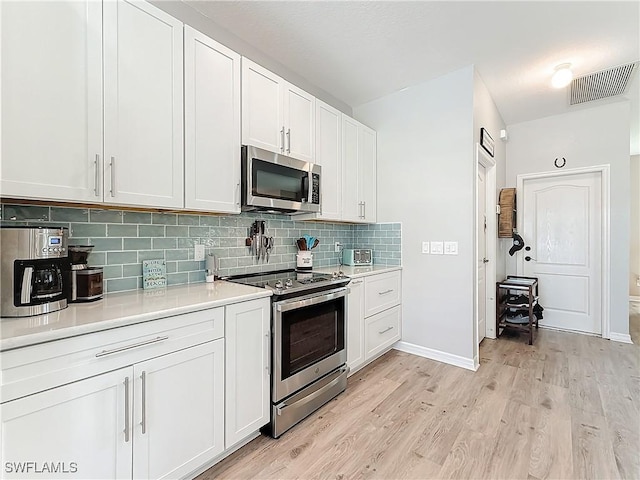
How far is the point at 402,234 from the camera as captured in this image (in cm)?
339

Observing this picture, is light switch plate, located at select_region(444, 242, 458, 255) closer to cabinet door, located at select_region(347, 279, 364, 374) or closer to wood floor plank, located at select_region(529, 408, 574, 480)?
cabinet door, located at select_region(347, 279, 364, 374)

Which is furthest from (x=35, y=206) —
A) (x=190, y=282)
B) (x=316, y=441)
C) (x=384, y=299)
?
(x=384, y=299)

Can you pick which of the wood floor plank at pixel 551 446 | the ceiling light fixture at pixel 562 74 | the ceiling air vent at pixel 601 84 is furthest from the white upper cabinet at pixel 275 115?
the ceiling air vent at pixel 601 84

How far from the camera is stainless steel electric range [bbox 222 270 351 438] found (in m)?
1.91

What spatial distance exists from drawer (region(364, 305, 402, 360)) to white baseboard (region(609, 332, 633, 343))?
9.06 feet

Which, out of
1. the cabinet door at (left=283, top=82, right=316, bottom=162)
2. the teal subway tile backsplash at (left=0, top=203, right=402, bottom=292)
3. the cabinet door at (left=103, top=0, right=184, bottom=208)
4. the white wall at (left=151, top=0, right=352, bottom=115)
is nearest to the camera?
the cabinet door at (left=103, top=0, right=184, bottom=208)

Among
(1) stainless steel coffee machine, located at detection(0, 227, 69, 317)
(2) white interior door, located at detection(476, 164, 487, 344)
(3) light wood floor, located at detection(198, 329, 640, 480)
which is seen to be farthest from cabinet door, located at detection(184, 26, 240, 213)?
(2) white interior door, located at detection(476, 164, 487, 344)

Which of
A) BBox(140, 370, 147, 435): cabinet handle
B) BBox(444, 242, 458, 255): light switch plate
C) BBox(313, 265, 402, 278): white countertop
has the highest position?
BBox(444, 242, 458, 255): light switch plate

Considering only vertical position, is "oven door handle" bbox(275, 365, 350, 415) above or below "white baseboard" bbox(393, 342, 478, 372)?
above

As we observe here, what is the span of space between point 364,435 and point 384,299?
136 centimetres

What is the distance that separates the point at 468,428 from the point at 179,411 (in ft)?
5.97

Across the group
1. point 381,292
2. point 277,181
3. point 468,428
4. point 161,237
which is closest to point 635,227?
point 381,292

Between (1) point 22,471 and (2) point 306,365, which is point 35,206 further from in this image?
(2) point 306,365

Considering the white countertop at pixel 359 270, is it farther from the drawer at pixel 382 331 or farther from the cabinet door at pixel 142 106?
the cabinet door at pixel 142 106
